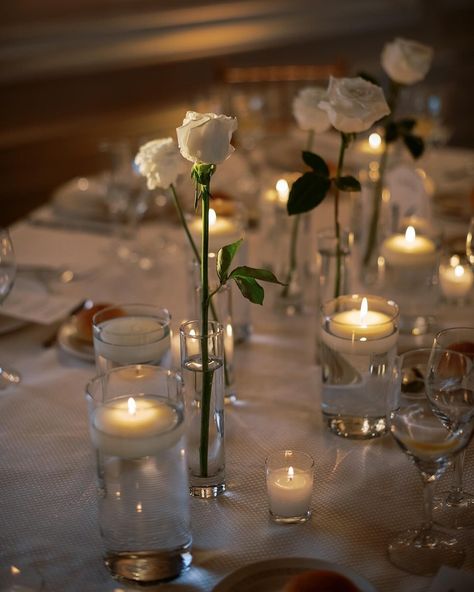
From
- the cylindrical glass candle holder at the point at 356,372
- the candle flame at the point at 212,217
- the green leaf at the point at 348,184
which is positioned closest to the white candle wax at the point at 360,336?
the cylindrical glass candle holder at the point at 356,372

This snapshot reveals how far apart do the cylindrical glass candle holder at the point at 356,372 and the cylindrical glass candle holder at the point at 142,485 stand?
0.35 metres

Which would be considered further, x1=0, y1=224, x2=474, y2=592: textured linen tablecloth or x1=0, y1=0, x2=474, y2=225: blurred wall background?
x1=0, y1=0, x2=474, y2=225: blurred wall background

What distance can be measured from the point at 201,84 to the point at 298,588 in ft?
15.9

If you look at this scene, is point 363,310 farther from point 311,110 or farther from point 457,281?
point 457,281

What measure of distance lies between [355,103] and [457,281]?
636 mm

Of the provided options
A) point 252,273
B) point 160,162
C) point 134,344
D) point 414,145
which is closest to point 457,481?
point 252,273

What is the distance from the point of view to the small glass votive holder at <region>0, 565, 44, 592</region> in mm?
1000

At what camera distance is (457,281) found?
1.79 m

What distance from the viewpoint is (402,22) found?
6.25m

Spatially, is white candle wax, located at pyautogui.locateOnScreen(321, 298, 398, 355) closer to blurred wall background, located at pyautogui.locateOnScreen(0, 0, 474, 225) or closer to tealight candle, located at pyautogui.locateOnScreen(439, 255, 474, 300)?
tealight candle, located at pyautogui.locateOnScreen(439, 255, 474, 300)

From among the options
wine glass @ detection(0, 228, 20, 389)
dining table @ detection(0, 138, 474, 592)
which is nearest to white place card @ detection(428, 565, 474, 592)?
dining table @ detection(0, 138, 474, 592)

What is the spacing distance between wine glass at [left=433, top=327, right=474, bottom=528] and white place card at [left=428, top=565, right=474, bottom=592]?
0.14 metres

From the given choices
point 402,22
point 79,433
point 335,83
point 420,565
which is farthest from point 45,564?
point 402,22

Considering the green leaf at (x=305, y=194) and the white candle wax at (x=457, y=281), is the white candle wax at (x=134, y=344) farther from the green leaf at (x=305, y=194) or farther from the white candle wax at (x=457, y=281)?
the white candle wax at (x=457, y=281)
